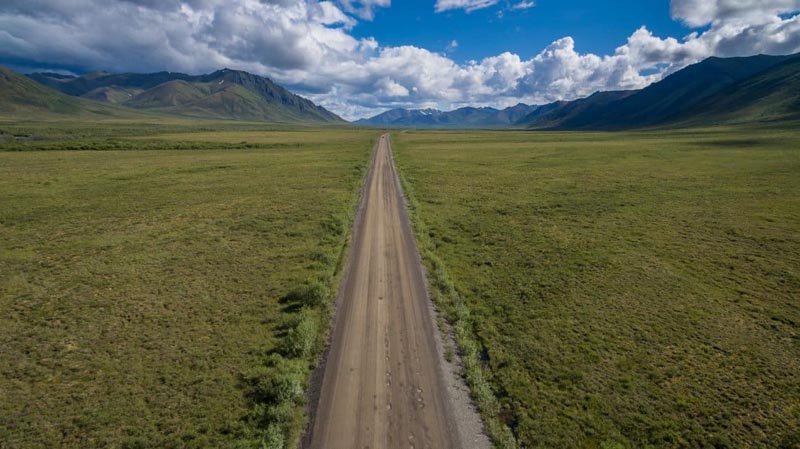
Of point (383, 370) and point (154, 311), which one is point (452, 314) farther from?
point (154, 311)

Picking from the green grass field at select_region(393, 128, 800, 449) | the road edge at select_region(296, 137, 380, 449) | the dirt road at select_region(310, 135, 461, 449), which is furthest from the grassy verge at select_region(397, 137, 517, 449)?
the road edge at select_region(296, 137, 380, 449)

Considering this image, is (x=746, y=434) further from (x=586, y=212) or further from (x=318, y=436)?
(x=586, y=212)

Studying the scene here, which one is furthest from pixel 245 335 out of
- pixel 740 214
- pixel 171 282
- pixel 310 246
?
pixel 740 214

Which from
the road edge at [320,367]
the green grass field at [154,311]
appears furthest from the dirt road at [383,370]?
→ the green grass field at [154,311]

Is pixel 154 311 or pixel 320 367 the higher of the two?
pixel 154 311

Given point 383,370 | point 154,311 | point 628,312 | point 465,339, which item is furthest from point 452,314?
point 154,311

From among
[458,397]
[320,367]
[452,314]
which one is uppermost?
[452,314]

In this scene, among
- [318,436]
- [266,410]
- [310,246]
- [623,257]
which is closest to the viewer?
[318,436]
